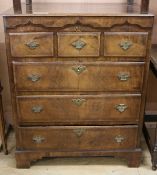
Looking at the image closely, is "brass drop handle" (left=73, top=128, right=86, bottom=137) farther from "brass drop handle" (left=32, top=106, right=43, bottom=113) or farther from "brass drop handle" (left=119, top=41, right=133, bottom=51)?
"brass drop handle" (left=119, top=41, right=133, bottom=51)

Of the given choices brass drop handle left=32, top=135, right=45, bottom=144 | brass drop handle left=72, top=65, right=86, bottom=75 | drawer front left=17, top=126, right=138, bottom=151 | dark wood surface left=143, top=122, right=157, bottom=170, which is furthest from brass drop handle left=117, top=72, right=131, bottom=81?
brass drop handle left=32, top=135, right=45, bottom=144

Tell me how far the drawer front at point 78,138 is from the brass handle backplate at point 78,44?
0.59m

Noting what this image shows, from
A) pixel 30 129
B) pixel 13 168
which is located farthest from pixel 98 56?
pixel 13 168

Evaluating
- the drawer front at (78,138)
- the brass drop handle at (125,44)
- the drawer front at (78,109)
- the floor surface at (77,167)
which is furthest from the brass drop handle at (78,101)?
the floor surface at (77,167)

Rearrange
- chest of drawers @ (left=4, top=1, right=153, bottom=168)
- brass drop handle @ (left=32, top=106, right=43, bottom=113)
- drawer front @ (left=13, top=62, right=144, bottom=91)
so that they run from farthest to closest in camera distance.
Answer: brass drop handle @ (left=32, top=106, right=43, bottom=113) < drawer front @ (left=13, top=62, right=144, bottom=91) < chest of drawers @ (left=4, top=1, right=153, bottom=168)

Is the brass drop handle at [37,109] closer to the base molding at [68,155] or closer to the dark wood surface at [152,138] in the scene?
the base molding at [68,155]

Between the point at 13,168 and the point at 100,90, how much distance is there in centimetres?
90

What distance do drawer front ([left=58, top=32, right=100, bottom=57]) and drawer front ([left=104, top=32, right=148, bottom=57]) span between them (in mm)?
68

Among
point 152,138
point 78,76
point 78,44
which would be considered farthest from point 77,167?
point 78,44

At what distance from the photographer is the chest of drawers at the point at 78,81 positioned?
1622 millimetres

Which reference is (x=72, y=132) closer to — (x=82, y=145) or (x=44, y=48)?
(x=82, y=145)

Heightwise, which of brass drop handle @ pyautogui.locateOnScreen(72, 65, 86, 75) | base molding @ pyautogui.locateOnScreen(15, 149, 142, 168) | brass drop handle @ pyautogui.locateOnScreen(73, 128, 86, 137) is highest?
brass drop handle @ pyautogui.locateOnScreen(72, 65, 86, 75)

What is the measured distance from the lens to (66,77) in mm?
1750

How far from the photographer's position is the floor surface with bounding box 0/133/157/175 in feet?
6.53
